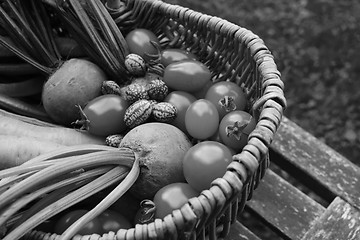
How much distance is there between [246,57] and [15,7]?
0.54 m

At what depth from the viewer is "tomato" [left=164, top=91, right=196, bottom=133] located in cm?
107

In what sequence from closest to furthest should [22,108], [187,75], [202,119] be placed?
[202,119] < [187,75] < [22,108]

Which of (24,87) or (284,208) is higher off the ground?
(24,87)

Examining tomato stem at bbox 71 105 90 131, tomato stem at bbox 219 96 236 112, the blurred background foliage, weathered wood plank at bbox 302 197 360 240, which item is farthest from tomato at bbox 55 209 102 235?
the blurred background foliage

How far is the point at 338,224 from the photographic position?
108 centimetres

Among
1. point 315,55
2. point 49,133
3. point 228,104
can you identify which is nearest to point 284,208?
point 228,104

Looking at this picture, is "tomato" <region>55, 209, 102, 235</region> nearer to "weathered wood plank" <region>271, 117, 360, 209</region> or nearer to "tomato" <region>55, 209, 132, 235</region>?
"tomato" <region>55, 209, 132, 235</region>

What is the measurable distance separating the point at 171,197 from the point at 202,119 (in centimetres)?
18

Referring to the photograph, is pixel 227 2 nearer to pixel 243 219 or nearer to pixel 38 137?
pixel 243 219

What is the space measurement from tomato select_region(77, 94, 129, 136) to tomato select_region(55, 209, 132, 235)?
211mm

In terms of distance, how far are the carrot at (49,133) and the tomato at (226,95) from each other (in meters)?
0.26

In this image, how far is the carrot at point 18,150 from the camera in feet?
3.34

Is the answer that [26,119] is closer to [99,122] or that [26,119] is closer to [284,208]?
[99,122]

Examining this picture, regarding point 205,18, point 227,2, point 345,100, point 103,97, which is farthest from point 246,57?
point 227,2
